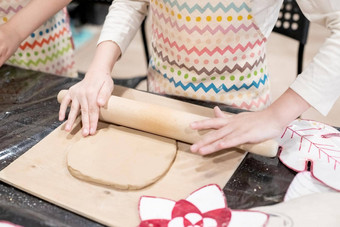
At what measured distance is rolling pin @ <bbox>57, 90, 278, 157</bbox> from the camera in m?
0.79

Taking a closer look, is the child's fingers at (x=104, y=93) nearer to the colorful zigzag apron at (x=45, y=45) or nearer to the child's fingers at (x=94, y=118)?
the child's fingers at (x=94, y=118)

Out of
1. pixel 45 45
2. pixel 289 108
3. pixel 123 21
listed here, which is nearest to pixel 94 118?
pixel 123 21

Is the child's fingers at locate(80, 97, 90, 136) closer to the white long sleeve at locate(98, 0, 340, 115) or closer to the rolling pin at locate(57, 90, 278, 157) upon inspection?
the rolling pin at locate(57, 90, 278, 157)

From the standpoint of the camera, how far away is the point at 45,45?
1252mm

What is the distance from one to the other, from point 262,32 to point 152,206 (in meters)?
0.52

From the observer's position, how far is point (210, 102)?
98cm

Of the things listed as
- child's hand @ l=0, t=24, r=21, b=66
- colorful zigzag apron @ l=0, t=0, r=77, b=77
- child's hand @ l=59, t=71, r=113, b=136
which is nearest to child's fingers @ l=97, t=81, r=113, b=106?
child's hand @ l=59, t=71, r=113, b=136

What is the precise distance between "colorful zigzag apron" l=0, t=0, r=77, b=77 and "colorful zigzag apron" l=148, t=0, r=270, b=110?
1.37 feet

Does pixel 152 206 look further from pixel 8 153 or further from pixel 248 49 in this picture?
pixel 248 49

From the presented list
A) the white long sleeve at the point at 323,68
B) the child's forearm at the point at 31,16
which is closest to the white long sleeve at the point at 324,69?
the white long sleeve at the point at 323,68

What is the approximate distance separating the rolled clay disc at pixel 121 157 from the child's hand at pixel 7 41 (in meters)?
0.42

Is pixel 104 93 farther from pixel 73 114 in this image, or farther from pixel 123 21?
pixel 123 21

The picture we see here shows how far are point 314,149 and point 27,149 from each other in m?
0.61

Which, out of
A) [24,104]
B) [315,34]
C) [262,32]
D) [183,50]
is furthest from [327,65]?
[315,34]
